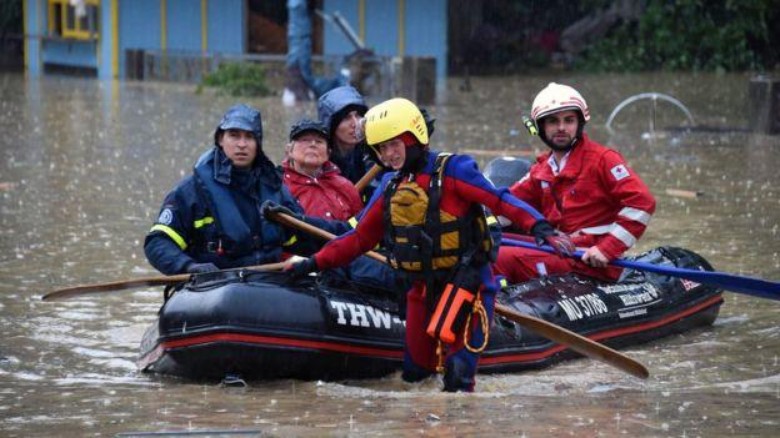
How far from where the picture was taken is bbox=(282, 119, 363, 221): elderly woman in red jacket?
8.28m

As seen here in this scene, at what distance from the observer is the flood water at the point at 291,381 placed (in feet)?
20.9

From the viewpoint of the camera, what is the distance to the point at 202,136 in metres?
19.6

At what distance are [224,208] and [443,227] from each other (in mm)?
1380

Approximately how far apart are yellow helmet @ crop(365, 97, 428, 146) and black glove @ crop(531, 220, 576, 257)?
663mm

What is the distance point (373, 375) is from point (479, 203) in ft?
3.99

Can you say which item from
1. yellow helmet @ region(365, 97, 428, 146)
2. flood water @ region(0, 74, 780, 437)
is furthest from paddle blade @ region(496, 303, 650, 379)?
yellow helmet @ region(365, 97, 428, 146)

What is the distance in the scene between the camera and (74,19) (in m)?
32.7

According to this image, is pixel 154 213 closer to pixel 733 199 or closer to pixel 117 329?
pixel 117 329

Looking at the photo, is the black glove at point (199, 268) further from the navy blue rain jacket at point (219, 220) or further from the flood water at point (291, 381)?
the flood water at point (291, 381)

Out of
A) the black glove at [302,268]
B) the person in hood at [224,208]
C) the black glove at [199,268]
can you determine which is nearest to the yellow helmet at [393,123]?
the black glove at [302,268]

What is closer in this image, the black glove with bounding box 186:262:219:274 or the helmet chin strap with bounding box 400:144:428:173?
the helmet chin strap with bounding box 400:144:428:173

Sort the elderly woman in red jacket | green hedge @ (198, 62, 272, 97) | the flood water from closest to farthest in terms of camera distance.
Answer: the flood water → the elderly woman in red jacket → green hedge @ (198, 62, 272, 97)

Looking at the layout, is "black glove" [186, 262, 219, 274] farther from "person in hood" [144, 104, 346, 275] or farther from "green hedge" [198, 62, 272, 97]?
"green hedge" [198, 62, 272, 97]

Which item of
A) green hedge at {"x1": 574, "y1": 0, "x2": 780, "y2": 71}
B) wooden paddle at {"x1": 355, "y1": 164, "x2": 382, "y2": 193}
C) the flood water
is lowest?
the flood water
